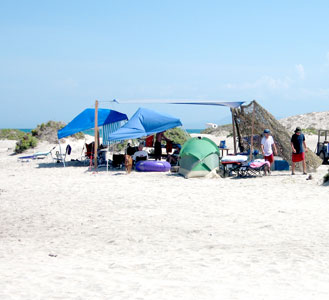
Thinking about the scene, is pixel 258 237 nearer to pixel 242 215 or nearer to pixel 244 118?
pixel 242 215

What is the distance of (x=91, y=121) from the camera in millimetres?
17484

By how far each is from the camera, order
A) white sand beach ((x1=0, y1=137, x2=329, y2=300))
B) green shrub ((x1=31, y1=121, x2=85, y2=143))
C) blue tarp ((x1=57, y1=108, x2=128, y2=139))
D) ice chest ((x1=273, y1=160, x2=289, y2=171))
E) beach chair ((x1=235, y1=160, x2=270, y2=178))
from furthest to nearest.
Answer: green shrub ((x1=31, y1=121, x2=85, y2=143)), blue tarp ((x1=57, y1=108, x2=128, y2=139)), ice chest ((x1=273, y1=160, x2=289, y2=171)), beach chair ((x1=235, y1=160, x2=270, y2=178)), white sand beach ((x1=0, y1=137, x2=329, y2=300))

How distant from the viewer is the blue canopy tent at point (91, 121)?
1703 centimetres

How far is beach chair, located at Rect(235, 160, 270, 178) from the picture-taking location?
13.0 metres

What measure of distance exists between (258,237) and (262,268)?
144 centimetres

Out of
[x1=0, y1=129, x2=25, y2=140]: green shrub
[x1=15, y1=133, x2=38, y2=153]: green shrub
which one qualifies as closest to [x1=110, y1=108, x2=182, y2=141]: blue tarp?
[x1=15, y1=133, x2=38, y2=153]: green shrub

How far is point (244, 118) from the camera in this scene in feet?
51.1

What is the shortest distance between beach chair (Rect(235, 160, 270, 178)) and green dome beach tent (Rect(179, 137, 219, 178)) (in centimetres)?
77

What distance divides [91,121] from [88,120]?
5.1 inches

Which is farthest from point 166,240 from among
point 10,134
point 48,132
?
point 10,134

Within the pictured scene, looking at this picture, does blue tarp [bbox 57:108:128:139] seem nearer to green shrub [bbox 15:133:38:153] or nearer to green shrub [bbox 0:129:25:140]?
green shrub [bbox 15:133:38:153]

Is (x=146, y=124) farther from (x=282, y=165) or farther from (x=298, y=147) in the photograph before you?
(x=298, y=147)

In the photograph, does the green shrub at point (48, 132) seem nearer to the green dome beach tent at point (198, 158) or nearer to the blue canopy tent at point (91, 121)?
the blue canopy tent at point (91, 121)

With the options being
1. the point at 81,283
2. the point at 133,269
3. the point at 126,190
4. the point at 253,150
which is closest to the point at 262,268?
the point at 133,269
